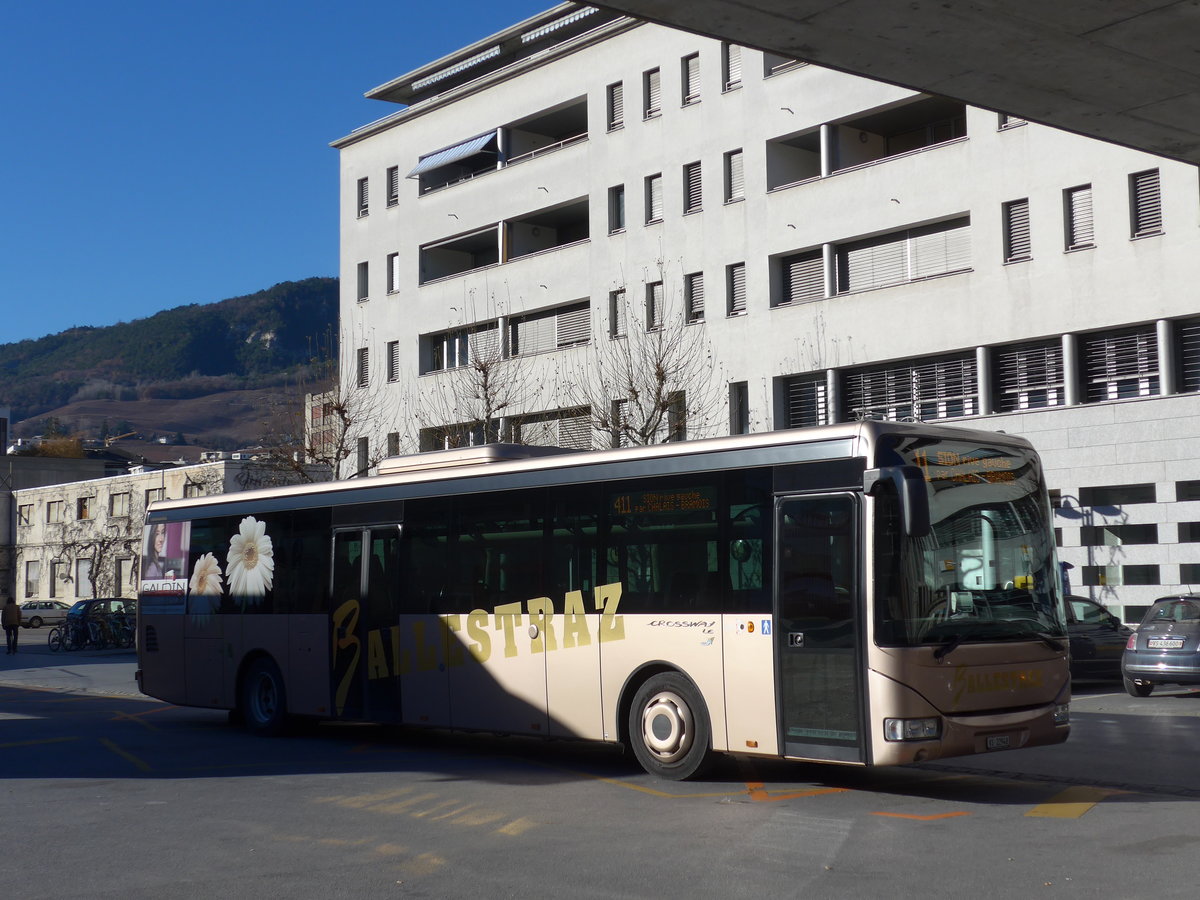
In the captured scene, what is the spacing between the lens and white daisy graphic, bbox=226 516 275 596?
17047 mm

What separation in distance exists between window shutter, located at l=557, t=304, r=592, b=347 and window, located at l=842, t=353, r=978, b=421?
9.35m

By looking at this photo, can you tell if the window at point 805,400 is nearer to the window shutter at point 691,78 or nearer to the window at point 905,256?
the window at point 905,256

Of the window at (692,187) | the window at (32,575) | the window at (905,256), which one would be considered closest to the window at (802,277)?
the window at (905,256)

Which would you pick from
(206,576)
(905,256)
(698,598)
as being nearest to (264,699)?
(206,576)

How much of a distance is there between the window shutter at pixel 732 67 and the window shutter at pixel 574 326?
7.79 meters

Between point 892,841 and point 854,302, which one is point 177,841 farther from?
point 854,302

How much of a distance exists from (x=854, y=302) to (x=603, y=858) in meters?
25.6

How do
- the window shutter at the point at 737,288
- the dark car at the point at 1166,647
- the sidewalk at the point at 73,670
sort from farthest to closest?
the window shutter at the point at 737,288 → the sidewalk at the point at 73,670 → the dark car at the point at 1166,647

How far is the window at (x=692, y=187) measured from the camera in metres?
36.9

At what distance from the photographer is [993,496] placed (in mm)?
11492

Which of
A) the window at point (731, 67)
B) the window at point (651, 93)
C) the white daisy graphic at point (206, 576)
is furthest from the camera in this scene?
the window at point (651, 93)

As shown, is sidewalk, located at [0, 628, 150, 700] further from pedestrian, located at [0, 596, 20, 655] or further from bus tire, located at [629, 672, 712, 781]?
bus tire, located at [629, 672, 712, 781]

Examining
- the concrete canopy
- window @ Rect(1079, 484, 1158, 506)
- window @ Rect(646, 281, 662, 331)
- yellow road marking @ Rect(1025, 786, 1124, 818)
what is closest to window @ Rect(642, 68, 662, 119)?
window @ Rect(646, 281, 662, 331)

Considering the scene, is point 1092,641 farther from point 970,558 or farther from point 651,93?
point 651,93
